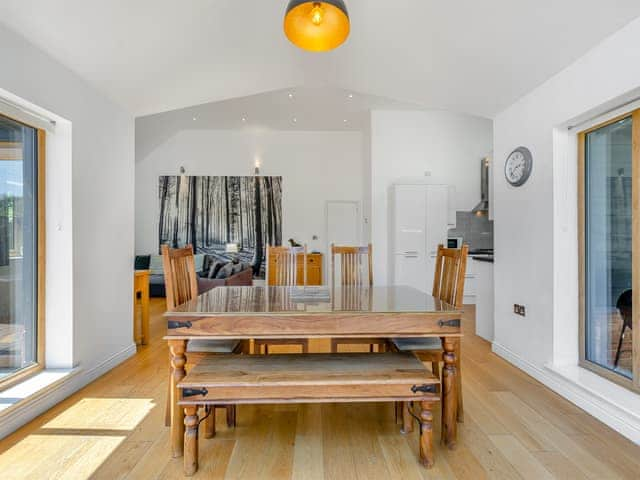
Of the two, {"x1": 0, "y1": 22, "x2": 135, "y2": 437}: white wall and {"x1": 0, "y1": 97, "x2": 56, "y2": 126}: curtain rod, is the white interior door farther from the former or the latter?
{"x1": 0, "y1": 97, "x2": 56, "y2": 126}: curtain rod

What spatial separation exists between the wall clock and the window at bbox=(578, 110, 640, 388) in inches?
15.4

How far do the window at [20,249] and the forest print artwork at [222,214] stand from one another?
15.6 ft

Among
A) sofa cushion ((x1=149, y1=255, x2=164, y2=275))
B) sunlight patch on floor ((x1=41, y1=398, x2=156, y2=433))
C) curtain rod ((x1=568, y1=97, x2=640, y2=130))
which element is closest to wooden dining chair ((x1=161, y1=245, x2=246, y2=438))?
sunlight patch on floor ((x1=41, y1=398, x2=156, y2=433))

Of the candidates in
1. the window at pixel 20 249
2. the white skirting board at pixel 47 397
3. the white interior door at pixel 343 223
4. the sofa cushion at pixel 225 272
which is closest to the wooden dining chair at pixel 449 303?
the white skirting board at pixel 47 397

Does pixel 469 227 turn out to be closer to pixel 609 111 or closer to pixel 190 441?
pixel 609 111

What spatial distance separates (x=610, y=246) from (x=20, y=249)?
→ 156 inches

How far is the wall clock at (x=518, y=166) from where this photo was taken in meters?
3.05

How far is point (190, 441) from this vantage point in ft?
5.46

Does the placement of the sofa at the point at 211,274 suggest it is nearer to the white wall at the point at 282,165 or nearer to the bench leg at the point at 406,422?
the white wall at the point at 282,165

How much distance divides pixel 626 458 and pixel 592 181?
181cm

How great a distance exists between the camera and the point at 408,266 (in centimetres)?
577

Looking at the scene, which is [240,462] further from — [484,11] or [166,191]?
[166,191]

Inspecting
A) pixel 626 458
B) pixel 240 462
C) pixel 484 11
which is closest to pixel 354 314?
pixel 240 462

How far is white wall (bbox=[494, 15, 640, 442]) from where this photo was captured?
216cm
